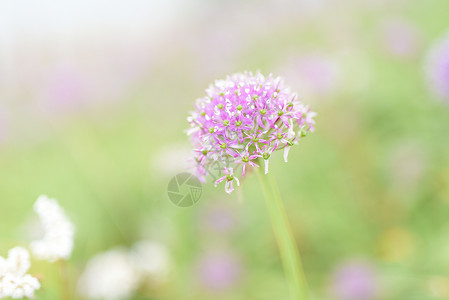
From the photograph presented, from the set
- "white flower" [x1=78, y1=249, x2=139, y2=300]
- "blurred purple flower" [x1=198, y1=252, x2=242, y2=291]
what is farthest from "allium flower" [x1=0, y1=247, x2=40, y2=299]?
"blurred purple flower" [x1=198, y1=252, x2=242, y2=291]

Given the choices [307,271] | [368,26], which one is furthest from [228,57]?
[307,271]

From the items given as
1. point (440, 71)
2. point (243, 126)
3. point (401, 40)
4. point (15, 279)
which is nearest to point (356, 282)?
point (440, 71)

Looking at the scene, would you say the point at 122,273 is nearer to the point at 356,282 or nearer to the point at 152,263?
the point at 152,263

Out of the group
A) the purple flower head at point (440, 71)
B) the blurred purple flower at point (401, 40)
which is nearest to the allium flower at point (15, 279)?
the purple flower head at point (440, 71)

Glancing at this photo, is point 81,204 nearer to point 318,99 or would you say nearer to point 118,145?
point 118,145

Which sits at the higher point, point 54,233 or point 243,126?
point 243,126

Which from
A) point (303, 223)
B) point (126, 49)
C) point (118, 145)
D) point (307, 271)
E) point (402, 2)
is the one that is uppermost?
point (126, 49)
